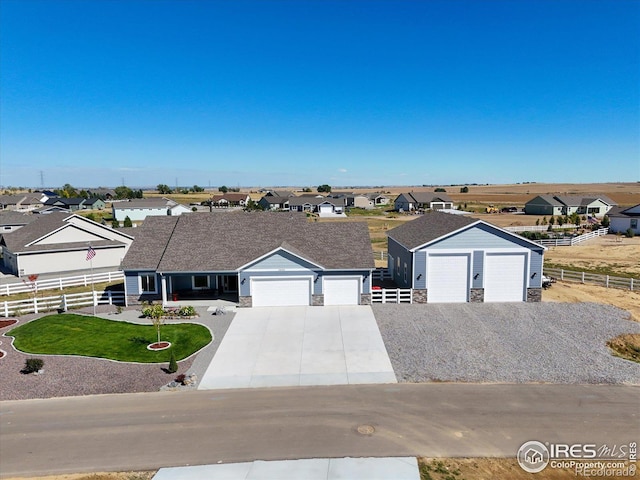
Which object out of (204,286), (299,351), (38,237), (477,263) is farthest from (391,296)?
(38,237)

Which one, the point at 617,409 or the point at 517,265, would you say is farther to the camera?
the point at 517,265

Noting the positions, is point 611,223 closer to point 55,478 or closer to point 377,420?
point 377,420

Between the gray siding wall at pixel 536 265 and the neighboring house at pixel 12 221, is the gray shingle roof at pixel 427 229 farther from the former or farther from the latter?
the neighboring house at pixel 12 221

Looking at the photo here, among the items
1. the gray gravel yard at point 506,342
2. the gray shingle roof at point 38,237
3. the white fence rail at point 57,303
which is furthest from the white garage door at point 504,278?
the gray shingle roof at point 38,237

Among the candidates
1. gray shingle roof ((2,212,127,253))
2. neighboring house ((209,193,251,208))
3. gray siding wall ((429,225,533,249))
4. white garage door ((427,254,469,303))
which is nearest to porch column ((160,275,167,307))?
gray shingle roof ((2,212,127,253))

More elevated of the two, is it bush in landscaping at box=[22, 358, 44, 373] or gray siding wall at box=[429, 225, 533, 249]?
gray siding wall at box=[429, 225, 533, 249]

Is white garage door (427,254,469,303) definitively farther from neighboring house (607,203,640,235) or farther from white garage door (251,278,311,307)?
neighboring house (607,203,640,235)

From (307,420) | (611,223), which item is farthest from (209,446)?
(611,223)

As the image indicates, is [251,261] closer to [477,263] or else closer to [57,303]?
[57,303]
